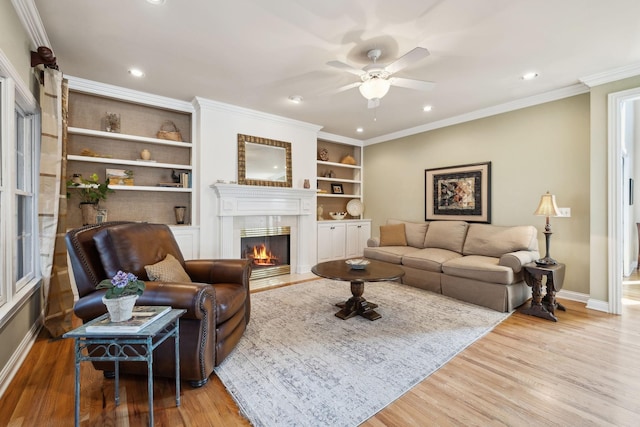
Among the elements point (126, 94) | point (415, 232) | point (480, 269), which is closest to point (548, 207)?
point (480, 269)

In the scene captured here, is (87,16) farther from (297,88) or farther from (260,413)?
(260,413)

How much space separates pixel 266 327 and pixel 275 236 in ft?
7.82

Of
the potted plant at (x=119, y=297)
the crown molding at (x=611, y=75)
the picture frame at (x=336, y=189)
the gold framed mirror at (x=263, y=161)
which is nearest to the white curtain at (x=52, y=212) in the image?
the potted plant at (x=119, y=297)

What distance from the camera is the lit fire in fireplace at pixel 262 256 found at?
4.78 meters

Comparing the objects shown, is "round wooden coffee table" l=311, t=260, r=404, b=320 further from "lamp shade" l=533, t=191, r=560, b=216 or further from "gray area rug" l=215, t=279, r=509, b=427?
"lamp shade" l=533, t=191, r=560, b=216

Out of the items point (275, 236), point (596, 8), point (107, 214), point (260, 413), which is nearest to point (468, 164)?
point (596, 8)

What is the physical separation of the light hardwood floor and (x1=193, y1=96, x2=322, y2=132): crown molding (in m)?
3.01

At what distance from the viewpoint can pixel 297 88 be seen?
3.52 meters

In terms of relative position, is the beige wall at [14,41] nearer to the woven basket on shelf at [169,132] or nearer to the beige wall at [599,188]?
the woven basket on shelf at [169,132]

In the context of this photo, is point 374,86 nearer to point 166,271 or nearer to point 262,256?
point 166,271

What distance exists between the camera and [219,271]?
2.53 meters

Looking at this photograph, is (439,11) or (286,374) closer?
(286,374)

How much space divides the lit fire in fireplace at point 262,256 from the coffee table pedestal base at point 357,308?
215cm

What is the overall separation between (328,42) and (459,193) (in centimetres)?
321
